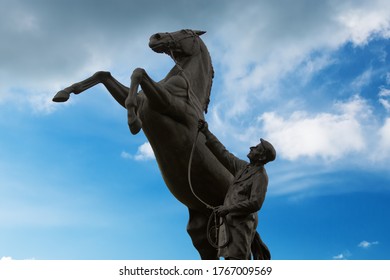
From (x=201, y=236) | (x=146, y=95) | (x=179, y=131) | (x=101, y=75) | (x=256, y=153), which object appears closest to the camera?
(x=256, y=153)

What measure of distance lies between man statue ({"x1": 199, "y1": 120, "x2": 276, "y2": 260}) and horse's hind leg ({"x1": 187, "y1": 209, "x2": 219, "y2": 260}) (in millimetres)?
2235

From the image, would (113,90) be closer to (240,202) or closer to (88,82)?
(88,82)

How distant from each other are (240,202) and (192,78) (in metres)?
3.21

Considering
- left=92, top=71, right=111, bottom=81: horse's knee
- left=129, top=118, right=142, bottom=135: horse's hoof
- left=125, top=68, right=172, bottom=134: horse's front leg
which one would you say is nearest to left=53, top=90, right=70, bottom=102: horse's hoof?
left=92, top=71, right=111, bottom=81: horse's knee

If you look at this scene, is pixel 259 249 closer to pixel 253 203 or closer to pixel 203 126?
pixel 253 203

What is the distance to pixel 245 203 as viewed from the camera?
8.11 metres

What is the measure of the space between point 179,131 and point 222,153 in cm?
133

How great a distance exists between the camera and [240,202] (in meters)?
8.18

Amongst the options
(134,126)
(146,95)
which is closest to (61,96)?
(146,95)

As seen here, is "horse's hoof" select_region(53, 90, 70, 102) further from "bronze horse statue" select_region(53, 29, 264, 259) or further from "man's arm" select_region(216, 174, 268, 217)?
"man's arm" select_region(216, 174, 268, 217)

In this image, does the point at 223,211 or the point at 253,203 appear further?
the point at 223,211

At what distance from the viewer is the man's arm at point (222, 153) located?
8.71 m
